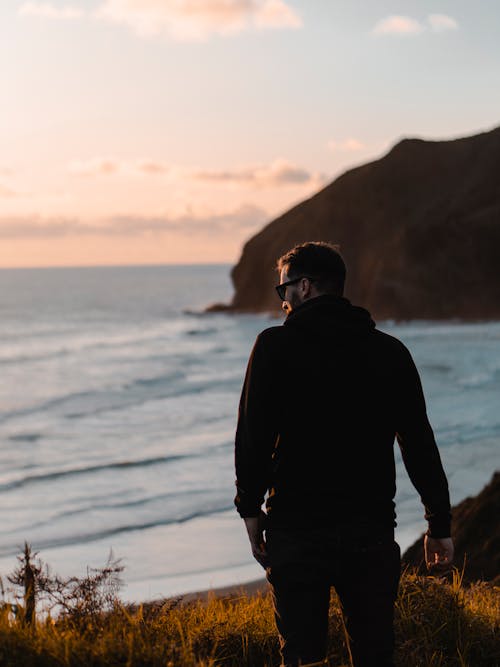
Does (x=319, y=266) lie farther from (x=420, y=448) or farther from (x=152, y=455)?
(x=152, y=455)

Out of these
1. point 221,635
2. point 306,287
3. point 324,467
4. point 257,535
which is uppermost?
point 306,287

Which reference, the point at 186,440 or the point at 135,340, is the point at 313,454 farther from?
the point at 135,340

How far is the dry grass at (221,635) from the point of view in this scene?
2760 millimetres

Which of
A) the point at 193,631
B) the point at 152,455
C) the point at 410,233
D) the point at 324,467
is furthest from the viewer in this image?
the point at 410,233

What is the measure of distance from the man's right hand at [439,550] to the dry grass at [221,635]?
708 mm

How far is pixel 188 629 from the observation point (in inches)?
139

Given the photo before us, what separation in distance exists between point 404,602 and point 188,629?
1152mm

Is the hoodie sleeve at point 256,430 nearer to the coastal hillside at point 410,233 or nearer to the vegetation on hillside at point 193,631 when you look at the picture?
the vegetation on hillside at point 193,631

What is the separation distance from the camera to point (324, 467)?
8.44 feet

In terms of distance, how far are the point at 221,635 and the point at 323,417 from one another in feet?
4.78

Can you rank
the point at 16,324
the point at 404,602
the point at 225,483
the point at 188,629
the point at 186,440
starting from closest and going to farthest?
the point at 188,629
the point at 404,602
the point at 225,483
the point at 186,440
the point at 16,324

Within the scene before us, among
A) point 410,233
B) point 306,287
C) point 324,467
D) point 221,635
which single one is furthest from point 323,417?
point 410,233

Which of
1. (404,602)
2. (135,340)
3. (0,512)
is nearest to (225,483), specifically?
(0,512)

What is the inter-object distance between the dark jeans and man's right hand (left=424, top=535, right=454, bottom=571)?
0.25m
